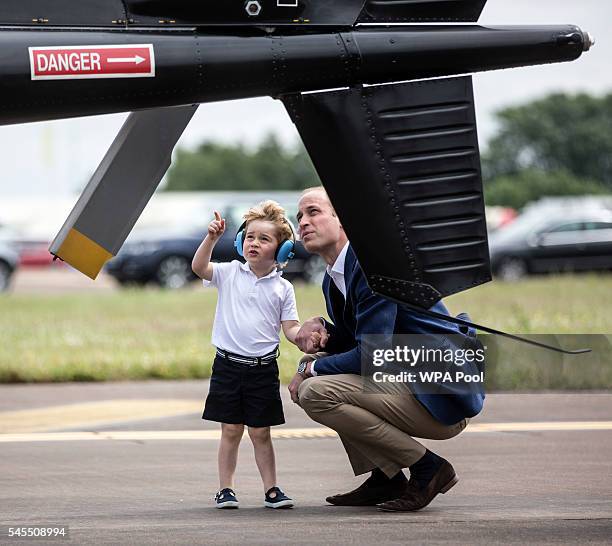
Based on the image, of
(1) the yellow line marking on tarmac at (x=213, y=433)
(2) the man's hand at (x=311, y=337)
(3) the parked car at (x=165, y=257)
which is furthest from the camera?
(3) the parked car at (x=165, y=257)

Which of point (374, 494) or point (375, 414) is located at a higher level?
point (375, 414)

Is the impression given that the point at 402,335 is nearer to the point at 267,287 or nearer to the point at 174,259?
the point at 267,287

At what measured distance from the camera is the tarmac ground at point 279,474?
18.8ft

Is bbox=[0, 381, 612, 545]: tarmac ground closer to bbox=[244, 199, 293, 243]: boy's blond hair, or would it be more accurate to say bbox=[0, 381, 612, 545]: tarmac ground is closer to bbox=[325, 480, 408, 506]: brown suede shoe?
bbox=[325, 480, 408, 506]: brown suede shoe

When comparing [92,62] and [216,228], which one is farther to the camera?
[216,228]

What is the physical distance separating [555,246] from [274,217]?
21474 mm

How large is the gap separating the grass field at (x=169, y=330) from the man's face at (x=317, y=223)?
164 centimetres

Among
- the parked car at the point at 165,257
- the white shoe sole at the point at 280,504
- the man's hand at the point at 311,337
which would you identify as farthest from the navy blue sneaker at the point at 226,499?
the parked car at the point at 165,257

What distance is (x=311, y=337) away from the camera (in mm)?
6051

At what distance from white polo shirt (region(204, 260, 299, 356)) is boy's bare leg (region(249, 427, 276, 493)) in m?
0.40

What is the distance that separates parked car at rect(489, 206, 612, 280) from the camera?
2673 centimetres

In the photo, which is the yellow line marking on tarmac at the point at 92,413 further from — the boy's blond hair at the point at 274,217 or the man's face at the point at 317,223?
the man's face at the point at 317,223

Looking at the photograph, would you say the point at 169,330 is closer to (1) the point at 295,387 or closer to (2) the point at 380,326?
(1) the point at 295,387

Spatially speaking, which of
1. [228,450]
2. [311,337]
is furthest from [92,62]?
[228,450]
